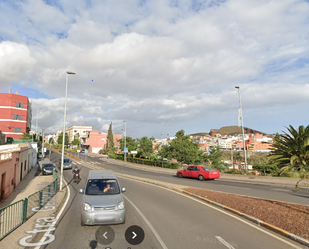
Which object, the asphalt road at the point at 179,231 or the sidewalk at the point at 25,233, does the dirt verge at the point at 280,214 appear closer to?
the asphalt road at the point at 179,231

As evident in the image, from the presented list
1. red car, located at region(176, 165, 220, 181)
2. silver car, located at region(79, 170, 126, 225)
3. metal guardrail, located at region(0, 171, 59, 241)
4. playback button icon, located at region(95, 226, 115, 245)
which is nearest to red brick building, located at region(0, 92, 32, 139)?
red car, located at region(176, 165, 220, 181)

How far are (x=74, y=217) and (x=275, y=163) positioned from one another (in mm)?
23437

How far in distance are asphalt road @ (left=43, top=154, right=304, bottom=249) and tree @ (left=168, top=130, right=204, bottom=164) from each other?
90.1ft

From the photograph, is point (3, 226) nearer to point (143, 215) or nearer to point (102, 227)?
point (102, 227)

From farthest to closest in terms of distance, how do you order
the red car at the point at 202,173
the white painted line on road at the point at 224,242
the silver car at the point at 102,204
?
1. the red car at the point at 202,173
2. the silver car at the point at 102,204
3. the white painted line on road at the point at 224,242

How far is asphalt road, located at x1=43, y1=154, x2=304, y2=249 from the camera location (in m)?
6.12

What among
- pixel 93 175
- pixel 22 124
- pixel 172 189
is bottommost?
pixel 172 189

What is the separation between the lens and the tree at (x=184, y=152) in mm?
37688

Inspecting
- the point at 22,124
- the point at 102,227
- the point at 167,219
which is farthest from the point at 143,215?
the point at 22,124

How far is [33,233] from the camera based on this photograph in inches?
281

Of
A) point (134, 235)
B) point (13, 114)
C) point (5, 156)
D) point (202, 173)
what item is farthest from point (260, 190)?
point (13, 114)

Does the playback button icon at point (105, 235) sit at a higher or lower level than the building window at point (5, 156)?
lower

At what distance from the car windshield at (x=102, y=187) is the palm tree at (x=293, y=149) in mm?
20611

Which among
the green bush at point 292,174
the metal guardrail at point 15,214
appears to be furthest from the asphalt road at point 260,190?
the metal guardrail at point 15,214
